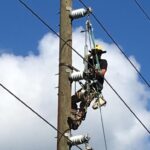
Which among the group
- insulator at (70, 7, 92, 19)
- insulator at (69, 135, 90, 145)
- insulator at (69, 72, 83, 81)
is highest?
insulator at (70, 7, 92, 19)

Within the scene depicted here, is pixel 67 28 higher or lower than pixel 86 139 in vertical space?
higher

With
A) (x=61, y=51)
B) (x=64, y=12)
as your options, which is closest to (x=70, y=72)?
(x=61, y=51)

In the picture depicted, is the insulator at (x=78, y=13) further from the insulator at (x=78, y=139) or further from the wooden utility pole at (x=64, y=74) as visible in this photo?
the insulator at (x=78, y=139)

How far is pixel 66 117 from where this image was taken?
10.1 metres

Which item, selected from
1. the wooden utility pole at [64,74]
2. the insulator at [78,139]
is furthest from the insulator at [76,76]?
the insulator at [78,139]

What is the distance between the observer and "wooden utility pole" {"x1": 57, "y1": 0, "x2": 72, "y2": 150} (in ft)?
32.7

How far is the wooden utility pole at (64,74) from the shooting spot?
393 inches

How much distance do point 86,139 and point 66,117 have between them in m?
0.46

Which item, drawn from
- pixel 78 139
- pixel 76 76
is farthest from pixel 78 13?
pixel 78 139

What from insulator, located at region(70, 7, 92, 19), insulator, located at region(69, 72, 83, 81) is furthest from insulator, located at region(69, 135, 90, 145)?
insulator, located at region(70, 7, 92, 19)

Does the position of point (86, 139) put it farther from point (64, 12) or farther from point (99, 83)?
point (64, 12)

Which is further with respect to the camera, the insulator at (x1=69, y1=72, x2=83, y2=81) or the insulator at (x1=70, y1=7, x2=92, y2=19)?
the insulator at (x1=70, y1=7, x2=92, y2=19)

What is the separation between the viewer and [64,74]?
411 inches

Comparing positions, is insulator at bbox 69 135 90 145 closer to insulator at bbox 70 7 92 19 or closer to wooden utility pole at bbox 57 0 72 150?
wooden utility pole at bbox 57 0 72 150
